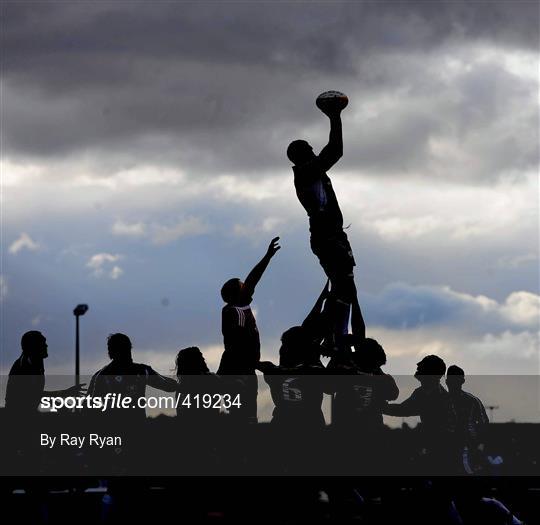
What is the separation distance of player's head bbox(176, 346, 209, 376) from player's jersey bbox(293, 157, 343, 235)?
14.6 feet

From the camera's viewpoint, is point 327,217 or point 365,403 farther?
point 327,217

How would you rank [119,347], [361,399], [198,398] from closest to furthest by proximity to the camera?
[119,347]
[361,399]
[198,398]

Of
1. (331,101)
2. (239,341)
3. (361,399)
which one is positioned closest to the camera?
(361,399)

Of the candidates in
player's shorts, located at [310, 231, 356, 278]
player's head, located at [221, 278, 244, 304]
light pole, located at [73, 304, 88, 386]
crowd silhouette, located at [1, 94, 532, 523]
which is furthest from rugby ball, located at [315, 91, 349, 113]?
light pole, located at [73, 304, 88, 386]

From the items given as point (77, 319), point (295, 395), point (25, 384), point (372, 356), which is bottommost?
point (295, 395)

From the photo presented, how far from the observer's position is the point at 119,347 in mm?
14570

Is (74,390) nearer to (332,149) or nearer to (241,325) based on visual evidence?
(241,325)

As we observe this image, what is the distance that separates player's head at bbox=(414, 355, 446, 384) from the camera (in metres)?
14.9

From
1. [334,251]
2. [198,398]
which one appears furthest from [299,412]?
[334,251]

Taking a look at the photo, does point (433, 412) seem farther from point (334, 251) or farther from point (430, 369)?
point (334, 251)

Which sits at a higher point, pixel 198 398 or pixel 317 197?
pixel 317 197

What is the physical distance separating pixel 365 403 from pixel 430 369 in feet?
3.00

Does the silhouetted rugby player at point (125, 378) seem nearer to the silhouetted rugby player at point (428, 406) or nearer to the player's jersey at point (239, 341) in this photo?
the player's jersey at point (239, 341)
